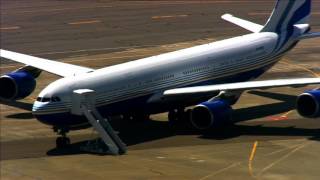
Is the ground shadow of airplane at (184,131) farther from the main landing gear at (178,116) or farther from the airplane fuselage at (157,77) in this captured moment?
the airplane fuselage at (157,77)

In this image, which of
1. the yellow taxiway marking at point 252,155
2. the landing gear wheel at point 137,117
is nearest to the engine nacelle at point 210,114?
the yellow taxiway marking at point 252,155

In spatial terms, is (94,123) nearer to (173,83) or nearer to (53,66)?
(173,83)

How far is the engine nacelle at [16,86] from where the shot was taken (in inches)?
2215

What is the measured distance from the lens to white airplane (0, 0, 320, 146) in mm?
45500

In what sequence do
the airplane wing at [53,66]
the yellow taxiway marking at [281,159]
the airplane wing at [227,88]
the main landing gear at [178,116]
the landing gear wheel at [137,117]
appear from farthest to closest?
1. the airplane wing at [53,66]
2. the main landing gear at [178,116]
3. the landing gear wheel at [137,117]
4. the airplane wing at [227,88]
5. the yellow taxiway marking at [281,159]

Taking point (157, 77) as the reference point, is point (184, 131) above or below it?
below

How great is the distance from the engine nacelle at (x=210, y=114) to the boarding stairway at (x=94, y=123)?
5297 millimetres

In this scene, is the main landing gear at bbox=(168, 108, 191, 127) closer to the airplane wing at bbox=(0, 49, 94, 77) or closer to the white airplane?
the white airplane

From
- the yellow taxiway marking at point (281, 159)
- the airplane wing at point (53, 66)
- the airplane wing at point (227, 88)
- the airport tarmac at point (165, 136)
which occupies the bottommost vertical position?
the yellow taxiway marking at point (281, 159)

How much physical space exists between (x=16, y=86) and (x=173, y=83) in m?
12.5

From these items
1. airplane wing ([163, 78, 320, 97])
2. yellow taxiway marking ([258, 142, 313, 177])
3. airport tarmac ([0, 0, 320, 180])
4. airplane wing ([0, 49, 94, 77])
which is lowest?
yellow taxiway marking ([258, 142, 313, 177])

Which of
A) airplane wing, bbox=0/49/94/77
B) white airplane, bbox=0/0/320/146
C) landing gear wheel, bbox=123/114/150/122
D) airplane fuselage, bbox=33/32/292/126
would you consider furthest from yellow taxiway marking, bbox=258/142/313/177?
airplane wing, bbox=0/49/94/77

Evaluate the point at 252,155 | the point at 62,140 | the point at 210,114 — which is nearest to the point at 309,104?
the point at 210,114

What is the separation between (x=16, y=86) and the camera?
56094 mm
